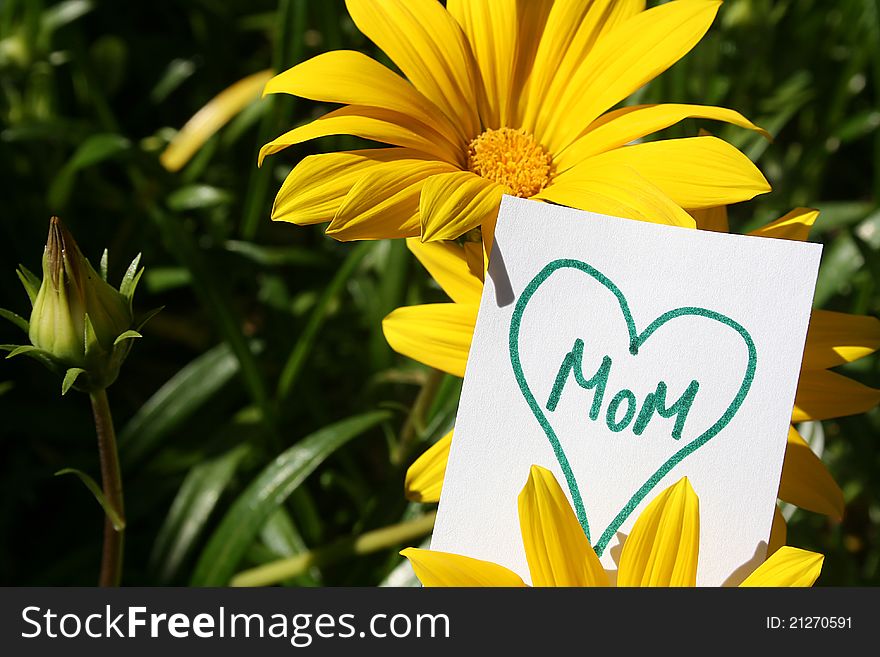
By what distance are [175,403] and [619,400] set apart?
727 mm

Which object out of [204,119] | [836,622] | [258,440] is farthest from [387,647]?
[204,119]

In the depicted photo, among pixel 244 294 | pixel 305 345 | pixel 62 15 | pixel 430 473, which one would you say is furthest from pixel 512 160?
pixel 62 15

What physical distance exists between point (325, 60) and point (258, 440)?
25.5 inches

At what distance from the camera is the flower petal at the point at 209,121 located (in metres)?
1.42

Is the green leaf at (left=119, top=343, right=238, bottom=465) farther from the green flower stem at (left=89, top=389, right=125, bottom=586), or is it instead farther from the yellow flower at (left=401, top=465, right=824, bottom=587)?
the yellow flower at (left=401, top=465, right=824, bottom=587)

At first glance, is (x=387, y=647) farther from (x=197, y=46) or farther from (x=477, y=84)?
(x=197, y=46)

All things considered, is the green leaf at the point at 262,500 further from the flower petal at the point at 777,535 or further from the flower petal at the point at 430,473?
the flower petal at the point at 777,535

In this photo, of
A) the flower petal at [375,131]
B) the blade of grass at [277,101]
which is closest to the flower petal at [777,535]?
the flower petal at [375,131]

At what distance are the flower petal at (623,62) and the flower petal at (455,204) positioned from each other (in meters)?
0.16

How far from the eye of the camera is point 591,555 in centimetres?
65

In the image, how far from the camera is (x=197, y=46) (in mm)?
1698

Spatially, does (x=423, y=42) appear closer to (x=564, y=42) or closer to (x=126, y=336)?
(x=564, y=42)

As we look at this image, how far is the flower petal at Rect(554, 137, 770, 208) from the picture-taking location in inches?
25.5

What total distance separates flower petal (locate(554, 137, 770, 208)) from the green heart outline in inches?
3.4
